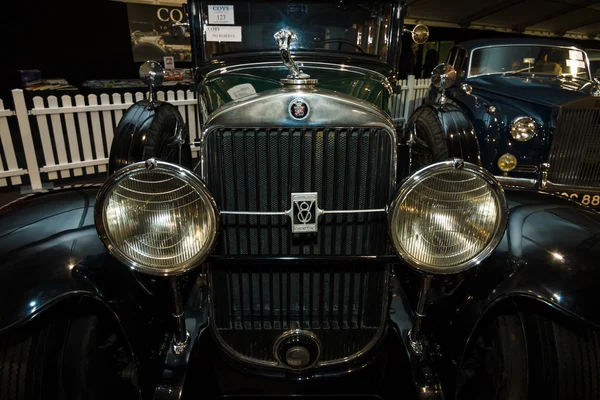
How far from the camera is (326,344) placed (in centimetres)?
177

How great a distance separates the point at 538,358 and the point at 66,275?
1765 millimetres

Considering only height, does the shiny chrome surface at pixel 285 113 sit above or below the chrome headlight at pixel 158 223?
above

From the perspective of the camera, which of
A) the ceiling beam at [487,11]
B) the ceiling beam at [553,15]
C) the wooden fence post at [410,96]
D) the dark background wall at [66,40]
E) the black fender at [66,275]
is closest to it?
the black fender at [66,275]

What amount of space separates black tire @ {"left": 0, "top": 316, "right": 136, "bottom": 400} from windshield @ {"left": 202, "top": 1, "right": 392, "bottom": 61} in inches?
75.9

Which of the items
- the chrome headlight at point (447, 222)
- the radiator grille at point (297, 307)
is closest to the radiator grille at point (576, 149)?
the chrome headlight at point (447, 222)

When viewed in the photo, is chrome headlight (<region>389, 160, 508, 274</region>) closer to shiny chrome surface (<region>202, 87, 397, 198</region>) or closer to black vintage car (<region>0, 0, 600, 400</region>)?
black vintage car (<region>0, 0, 600, 400</region>)

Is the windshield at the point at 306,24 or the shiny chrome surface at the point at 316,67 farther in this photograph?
the windshield at the point at 306,24

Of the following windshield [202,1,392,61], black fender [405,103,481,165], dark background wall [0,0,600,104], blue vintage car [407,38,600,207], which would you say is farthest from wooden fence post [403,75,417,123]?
black fender [405,103,481,165]

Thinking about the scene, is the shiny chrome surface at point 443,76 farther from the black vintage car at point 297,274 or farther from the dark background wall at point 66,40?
the dark background wall at point 66,40

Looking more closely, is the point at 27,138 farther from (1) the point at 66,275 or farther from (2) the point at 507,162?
(2) the point at 507,162

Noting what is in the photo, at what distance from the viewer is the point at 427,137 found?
2.35 metres

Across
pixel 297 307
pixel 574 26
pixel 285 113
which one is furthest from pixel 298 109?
pixel 574 26

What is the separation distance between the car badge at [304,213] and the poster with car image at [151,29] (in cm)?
731

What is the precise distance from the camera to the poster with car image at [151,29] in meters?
8.05
